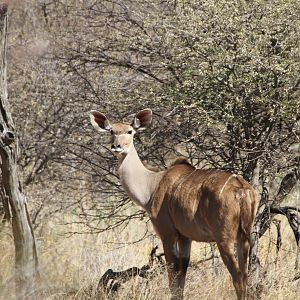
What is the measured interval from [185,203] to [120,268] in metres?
1.46

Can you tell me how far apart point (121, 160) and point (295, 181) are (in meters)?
1.59

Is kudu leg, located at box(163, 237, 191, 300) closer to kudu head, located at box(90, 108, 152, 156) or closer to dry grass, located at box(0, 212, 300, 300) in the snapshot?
dry grass, located at box(0, 212, 300, 300)

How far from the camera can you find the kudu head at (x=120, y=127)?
728 cm

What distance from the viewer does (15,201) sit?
604 cm

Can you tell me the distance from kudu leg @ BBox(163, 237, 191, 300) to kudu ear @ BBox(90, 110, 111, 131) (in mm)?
1142

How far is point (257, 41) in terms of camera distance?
6746mm

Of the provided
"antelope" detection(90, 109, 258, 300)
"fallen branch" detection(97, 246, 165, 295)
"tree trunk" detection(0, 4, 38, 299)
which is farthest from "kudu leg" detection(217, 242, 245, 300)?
"tree trunk" detection(0, 4, 38, 299)

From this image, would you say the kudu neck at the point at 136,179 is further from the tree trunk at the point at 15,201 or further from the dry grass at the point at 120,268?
the tree trunk at the point at 15,201

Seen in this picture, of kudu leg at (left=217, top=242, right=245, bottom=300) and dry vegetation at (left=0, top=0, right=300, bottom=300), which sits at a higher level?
dry vegetation at (left=0, top=0, right=300, bottom=300)

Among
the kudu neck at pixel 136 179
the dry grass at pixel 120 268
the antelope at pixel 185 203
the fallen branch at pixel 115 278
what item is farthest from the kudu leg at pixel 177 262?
the kudu neck at pixel 136 179

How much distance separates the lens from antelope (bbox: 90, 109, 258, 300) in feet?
21.4

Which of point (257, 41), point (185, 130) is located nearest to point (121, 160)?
point (185, 130)

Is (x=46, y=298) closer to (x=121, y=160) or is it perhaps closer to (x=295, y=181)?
(x=121, y=160)

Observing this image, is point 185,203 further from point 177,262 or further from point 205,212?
point 177,262
